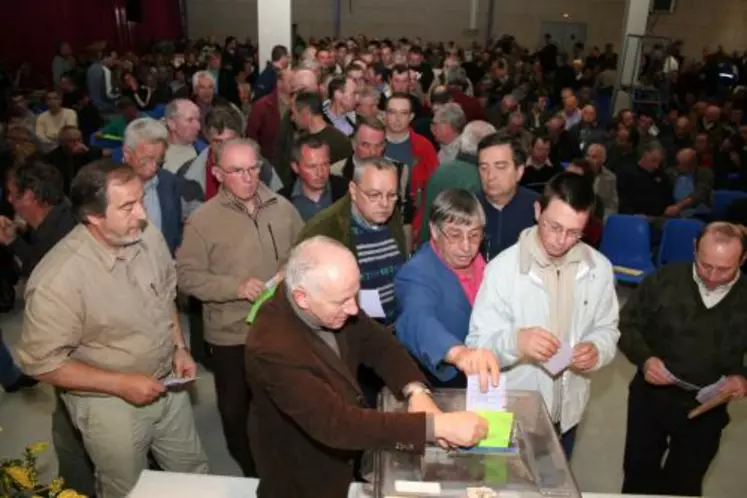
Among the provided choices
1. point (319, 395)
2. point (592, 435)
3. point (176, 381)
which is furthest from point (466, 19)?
point (319, 395)

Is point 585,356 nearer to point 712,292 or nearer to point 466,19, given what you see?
point 712,292

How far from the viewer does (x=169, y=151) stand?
418cm

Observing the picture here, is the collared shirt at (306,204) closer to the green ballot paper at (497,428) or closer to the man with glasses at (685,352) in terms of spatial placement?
the man with glasses at (685,352)

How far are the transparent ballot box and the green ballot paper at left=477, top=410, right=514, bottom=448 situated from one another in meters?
0.06

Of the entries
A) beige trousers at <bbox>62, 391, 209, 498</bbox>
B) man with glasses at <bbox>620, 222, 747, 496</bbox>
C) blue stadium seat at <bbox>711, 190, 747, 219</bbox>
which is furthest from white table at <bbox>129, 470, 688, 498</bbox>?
blue stadium seat at <bbox>711, 190, 747, 219</bbox>

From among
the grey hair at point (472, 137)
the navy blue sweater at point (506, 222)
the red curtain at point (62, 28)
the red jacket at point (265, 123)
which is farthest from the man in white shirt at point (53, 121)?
the navy blue sweater at point (506, 222)

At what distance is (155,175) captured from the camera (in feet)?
11.3

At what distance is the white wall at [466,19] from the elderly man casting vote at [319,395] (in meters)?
17.3

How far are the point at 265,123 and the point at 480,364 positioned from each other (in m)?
3.92

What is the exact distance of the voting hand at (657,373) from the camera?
8.60 feet

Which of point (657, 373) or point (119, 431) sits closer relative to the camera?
point (119, 431)

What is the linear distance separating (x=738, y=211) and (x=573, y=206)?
140 inches

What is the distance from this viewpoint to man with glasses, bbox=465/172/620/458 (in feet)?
7.36

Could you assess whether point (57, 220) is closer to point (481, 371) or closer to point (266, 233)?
point (266, 233)
